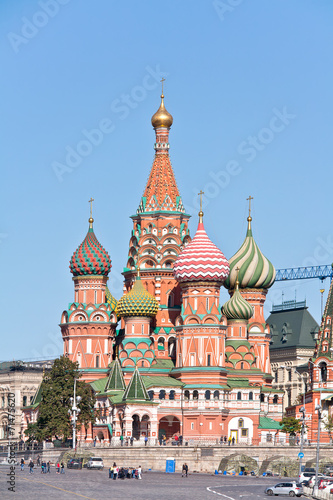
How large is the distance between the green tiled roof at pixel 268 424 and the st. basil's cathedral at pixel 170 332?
0.51 ft

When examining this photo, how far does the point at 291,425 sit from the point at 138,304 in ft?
54.4

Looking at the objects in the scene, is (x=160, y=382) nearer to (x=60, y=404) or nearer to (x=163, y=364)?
(x=163, y=364)

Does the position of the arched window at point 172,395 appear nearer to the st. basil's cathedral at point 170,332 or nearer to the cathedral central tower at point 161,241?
the st. basil's cathedral at point 170,332

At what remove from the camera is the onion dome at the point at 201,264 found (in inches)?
4338

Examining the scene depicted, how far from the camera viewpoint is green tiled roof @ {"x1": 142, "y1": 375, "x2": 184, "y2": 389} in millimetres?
108125

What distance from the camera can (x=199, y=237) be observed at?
112750 millimetres

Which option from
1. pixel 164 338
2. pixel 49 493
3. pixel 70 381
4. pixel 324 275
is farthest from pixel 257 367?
pixel 324 275

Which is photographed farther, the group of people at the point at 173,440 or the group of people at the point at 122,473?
the group of people at the point at 173,440

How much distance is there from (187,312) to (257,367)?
1110cm

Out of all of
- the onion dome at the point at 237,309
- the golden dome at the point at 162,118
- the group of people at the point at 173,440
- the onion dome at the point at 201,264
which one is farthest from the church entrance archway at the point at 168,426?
the golden dome at the point at 162,118

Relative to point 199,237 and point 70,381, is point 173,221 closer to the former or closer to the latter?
point 199,237

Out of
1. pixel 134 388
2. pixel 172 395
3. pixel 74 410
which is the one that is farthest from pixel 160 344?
pixel 74 410

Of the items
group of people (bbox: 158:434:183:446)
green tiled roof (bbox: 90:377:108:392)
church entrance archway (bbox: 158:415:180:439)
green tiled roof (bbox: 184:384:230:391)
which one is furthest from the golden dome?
group of people (bbox: 158:434:183:446)

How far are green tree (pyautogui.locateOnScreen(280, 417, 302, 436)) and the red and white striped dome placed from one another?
13.6 meters
